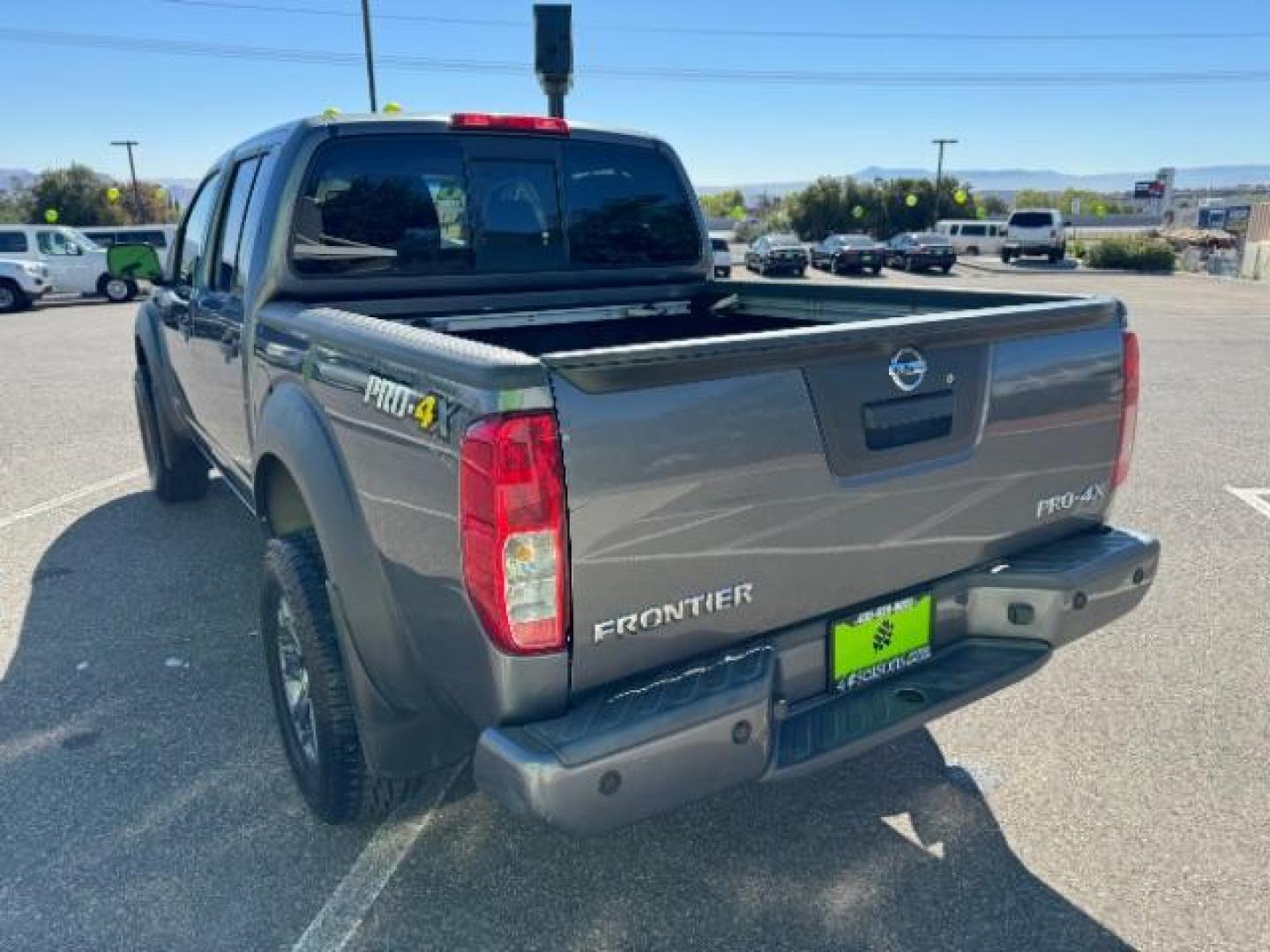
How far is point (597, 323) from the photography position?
157 inches

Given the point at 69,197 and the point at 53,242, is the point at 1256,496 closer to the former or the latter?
the point at 53,242

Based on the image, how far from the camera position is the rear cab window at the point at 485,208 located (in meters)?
3.37

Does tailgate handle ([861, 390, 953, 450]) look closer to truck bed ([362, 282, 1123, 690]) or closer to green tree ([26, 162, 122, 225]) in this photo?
truck bed ([362, 282, 1123, 690])

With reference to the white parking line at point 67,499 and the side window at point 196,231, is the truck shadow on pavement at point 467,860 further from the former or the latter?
the white parking line at point 67,499

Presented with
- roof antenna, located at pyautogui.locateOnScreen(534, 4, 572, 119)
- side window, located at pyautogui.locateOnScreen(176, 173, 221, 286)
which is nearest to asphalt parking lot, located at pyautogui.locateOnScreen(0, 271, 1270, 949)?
side window, located at pyautogui.locateOnScreen(176, 173, 221, 286)

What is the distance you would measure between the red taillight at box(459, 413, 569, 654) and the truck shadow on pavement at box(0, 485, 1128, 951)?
1.00m

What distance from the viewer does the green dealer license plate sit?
95.4 inches

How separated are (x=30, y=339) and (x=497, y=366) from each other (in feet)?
57.8

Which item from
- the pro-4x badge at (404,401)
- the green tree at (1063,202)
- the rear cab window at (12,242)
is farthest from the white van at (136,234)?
the green tree at (1063,202)

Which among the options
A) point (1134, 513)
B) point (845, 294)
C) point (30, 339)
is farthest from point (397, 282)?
point (30, 339)

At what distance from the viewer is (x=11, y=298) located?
848 inches

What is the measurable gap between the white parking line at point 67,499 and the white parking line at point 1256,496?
7715 millimetres

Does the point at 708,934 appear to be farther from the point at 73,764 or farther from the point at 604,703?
the point at 73,764

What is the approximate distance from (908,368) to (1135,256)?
3915cm
